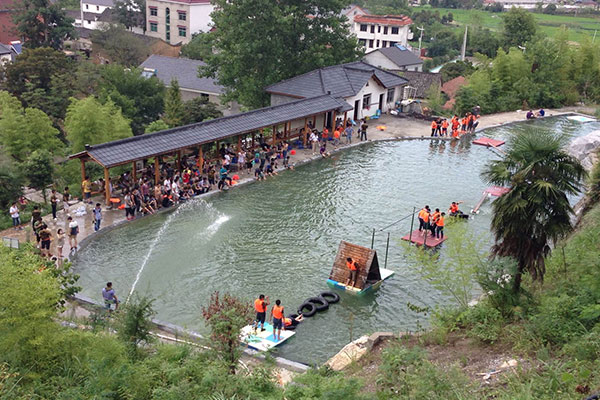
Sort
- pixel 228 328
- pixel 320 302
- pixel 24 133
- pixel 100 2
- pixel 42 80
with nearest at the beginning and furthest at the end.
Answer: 1. pixel 228 328
2. pixel 320 302
3. pixel 24 133
4. pixel 42 80
5. pixel 100 2

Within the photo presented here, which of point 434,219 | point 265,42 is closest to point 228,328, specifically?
point 434,219

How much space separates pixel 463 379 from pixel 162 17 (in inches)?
3418

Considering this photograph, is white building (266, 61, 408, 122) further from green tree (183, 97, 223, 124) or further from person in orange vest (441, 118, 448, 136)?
green tree (183, 97, 223, 124)

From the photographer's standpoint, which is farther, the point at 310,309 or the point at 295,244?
the point at 295,244

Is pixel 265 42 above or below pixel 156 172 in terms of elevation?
above

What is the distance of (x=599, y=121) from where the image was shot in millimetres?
44656

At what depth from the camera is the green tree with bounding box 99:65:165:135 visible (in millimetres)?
46128

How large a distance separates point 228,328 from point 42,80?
41396 mm

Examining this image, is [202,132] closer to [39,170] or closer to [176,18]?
[39,170]

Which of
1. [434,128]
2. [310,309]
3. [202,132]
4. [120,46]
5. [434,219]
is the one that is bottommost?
[310,309]

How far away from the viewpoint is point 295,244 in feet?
79.4

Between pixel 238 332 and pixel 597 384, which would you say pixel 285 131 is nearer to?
pixel 238 332

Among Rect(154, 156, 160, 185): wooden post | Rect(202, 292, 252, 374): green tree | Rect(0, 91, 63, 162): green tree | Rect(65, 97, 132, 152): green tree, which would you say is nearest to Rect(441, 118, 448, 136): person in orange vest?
Rect(154, 156, 160, 185): wooden post

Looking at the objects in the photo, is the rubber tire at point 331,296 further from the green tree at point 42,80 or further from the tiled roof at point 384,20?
the tiled roof at point 384,20
